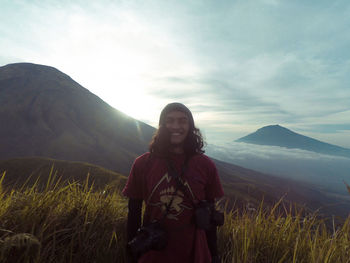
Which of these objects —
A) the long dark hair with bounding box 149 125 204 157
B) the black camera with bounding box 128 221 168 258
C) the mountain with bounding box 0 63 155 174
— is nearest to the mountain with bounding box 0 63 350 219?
the mountain with bounding box 0 63 155 174

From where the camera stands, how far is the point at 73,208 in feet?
8.24

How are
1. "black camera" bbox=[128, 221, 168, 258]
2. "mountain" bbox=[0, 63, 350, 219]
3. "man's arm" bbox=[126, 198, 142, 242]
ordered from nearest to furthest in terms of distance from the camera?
"black camera" bbox=[128, 221, 168, 258], "man's arm" bbox=[126, 198, 142, 242], "mountain" bbox=[0, 63, 350, 219]

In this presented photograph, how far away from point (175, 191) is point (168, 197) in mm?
112

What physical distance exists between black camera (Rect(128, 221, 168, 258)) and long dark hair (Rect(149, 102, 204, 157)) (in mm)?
771

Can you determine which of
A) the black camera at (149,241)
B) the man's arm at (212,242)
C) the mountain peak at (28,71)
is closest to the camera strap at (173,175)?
the black camera at (149,241)

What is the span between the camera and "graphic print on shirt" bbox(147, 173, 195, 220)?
6.56 ft

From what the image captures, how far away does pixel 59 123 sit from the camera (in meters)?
118

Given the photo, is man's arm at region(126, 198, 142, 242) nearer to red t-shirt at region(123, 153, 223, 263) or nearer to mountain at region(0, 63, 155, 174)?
red t-shirt at region(123, 153, 223, 263)

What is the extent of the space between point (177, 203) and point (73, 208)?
1.47 metres

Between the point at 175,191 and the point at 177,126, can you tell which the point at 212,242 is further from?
the point at 177,126

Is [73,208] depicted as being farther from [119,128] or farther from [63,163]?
[119,128]

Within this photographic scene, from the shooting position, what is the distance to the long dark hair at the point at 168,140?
2.24 metres

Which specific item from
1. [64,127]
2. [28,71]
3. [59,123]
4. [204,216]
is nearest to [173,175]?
[204,216]

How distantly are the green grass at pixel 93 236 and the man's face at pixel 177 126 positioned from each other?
54.8 inches
